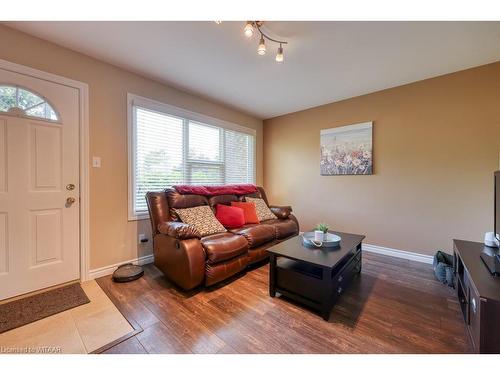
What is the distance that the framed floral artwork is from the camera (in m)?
3.13

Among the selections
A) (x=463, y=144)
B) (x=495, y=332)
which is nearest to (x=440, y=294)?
(x=495, y=332)

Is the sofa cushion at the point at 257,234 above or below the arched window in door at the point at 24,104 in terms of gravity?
below

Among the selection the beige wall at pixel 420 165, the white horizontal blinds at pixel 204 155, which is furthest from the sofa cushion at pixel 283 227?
the white horizontal blinds at pixel 204 155

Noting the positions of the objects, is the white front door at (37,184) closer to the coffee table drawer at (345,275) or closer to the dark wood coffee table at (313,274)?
the dark wood coffee table at (313,274)

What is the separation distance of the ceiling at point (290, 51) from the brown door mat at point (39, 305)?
2354 millimetres

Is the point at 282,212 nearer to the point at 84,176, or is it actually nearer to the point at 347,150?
the point at 347,150

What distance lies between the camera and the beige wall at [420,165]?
239cm

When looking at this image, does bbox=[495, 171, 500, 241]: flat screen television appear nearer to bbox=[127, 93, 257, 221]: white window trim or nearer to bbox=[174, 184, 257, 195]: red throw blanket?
bbox=[174, 184, 257, 195]: red throw blanket

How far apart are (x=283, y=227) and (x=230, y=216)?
74 centimetres

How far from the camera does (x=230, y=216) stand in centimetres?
275

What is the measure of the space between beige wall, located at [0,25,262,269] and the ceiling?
0.13m

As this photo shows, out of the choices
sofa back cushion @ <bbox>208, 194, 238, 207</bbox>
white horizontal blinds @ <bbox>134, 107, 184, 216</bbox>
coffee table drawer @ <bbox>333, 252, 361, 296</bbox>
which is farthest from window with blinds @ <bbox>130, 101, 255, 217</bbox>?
coffee table drawer @ <bbox>333, 252, 361, 296</bbox>

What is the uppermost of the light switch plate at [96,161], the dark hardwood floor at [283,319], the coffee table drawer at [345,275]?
the light switch plate at [96,161]
